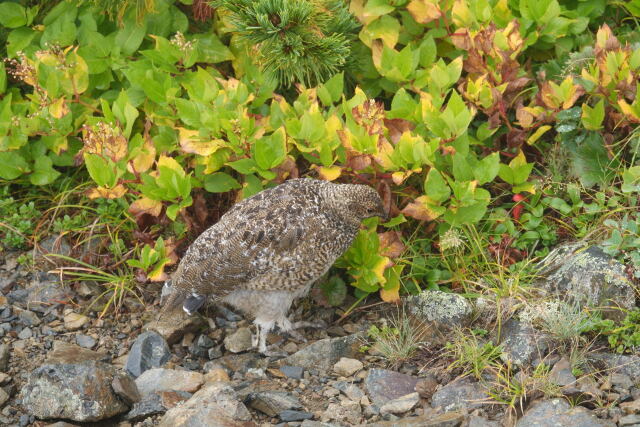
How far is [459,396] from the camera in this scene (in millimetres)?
4148

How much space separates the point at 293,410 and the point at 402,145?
1.57 m

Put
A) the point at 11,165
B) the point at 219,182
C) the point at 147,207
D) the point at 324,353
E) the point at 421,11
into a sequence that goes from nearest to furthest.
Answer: the point at 324,353 < the point at 147,207 < the point at 219,182 < the point at 421,11 < the point at 11,165

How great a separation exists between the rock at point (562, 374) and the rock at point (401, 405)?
67cm

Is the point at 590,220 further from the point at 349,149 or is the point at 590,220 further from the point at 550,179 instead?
the point at 349,149

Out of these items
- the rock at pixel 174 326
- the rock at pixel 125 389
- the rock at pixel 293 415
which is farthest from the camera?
the rock at pixel 174 326

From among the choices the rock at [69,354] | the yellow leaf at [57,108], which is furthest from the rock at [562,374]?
the yellow leaf at [57,108]

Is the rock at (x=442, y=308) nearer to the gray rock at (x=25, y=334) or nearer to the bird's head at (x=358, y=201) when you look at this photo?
the bird's head at (x=358, y=201)

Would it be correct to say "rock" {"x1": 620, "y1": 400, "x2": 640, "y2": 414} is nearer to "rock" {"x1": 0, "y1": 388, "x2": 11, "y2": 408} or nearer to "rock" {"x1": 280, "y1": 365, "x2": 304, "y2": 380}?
"rock" {"x1": 280, "y1": 365, "x2": 304, "y2": 380}

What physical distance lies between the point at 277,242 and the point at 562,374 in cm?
164

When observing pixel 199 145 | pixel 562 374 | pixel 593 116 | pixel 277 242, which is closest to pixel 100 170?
pixel 199 145

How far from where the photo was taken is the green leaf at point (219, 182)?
5238mm

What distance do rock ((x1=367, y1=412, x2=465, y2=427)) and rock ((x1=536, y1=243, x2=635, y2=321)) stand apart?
98 cm

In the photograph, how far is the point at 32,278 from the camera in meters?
5.61

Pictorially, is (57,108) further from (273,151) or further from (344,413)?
(344,413)
